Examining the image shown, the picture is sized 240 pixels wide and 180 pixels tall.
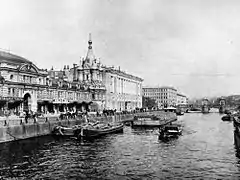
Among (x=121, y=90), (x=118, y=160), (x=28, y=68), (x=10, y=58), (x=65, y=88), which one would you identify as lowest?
(x=118, y=160)

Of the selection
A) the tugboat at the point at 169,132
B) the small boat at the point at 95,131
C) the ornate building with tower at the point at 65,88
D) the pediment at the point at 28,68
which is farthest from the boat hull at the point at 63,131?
the pediment at the point at 28,68

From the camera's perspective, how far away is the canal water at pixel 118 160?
28000 mm

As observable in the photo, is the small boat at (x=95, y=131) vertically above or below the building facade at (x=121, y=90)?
below

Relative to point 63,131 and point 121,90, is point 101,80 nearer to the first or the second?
point 121,90

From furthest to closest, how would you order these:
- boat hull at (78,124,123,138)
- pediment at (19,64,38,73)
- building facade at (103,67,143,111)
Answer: building facade at (103,67,143,111)
pediment at (19,64,38,73)
boat hull at (78,124,123,138)

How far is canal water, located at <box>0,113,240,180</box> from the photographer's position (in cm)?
2800

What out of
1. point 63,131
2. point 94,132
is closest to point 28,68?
point 63,131

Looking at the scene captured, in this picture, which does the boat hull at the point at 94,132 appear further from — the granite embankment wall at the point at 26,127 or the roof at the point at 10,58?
the roof at the point at 10,58

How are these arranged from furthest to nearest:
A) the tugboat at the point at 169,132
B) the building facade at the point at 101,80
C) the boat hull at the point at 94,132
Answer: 1. the building facade at the point at 101,80
2. the boat hull at the point at 94,132
3. the tugboat at the point at 169,132

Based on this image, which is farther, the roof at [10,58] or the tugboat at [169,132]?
the roof at [10,58]

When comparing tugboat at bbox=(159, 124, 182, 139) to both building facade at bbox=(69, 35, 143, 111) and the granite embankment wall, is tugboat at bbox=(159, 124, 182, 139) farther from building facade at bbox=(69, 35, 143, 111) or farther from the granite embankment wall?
building facade at bbox=(69, 35, 143, 111)

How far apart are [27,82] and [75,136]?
68.0 ft

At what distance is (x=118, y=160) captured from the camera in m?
33.6

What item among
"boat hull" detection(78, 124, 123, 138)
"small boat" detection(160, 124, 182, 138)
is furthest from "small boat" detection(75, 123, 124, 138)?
"small boat" detection(160, 124, 182, 138)
